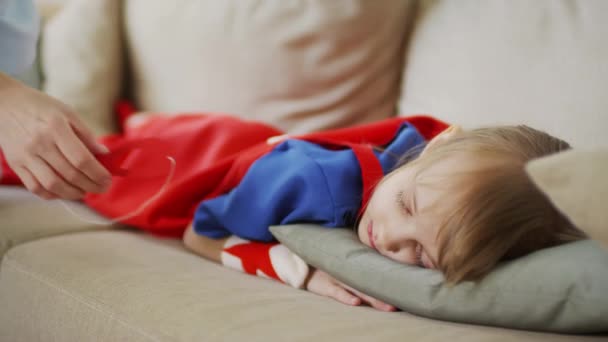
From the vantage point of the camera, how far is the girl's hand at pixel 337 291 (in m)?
0.92

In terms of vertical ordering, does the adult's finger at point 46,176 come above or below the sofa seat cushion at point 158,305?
above

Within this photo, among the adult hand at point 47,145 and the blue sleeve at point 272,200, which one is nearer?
the adult hand at point 47,145

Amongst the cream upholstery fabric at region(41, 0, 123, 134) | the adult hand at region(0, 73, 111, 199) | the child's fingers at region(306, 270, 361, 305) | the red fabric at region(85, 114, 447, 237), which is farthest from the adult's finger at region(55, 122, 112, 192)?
the cream upholstery fabric at region(41, 0, 123, 134)

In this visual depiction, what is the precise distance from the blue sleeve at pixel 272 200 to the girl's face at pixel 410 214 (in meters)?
0.10

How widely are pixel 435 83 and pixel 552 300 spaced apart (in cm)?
77

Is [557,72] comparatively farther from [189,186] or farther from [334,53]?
[189,186]

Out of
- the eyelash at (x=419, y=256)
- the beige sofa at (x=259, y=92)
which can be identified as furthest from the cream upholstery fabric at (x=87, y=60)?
the eyelash at (x=419, y=256)

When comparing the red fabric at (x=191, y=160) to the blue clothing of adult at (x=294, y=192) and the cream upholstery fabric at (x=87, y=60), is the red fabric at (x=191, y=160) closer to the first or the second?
the blue clothing of adult at (x=294, y=192)

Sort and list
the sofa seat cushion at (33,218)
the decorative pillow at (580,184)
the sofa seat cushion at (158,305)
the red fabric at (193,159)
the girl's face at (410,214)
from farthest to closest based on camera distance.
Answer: the red fabric at (193,159) < the sofa seat cushion at (33,218) < the girl's face at (410,214) < the sofa seat cushion at (158,305) < the decorative pillow at (580,184)

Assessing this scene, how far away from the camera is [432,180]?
0.88 meters

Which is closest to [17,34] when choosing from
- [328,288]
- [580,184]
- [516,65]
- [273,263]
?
[273,263]

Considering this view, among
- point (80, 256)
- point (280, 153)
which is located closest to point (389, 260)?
point (280, 153)

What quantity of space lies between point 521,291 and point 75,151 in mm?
652

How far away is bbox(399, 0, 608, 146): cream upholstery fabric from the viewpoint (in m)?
1.16
